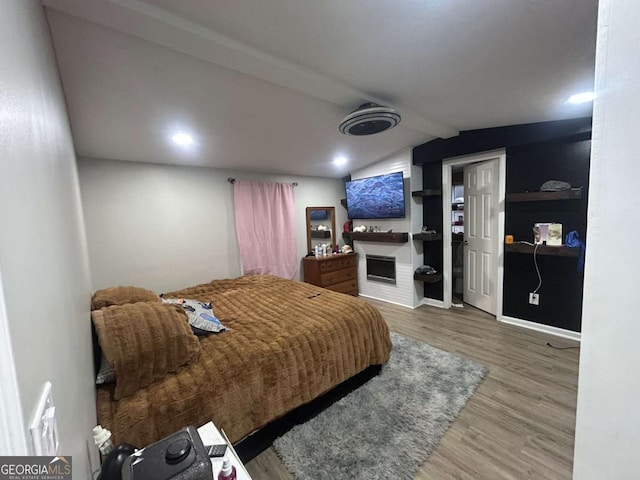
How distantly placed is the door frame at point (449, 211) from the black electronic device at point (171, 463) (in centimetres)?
366

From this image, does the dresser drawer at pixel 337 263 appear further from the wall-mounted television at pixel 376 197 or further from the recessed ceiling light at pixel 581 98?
the recessed ceiling light at pixel 581 98

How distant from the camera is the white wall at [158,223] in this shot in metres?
2.76

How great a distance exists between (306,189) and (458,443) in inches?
150

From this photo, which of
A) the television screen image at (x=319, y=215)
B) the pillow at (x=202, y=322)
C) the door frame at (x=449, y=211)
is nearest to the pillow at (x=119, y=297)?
the pillow at (x=202, y=322)

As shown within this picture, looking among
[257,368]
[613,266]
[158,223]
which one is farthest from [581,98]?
[158,223]

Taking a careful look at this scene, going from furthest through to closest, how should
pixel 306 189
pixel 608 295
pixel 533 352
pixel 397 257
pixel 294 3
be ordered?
1. pixel 306 189
2. pixel 397 257
3. pixel 533 352
4. pixel 294 3
5. pixel 608 295

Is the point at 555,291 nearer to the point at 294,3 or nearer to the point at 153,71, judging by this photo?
the point at 294,3

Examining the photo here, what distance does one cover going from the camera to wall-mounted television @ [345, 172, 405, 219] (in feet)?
12.8

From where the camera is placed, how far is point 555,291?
2885mm

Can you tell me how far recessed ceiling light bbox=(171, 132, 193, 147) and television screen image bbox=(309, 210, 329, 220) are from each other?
239 cm

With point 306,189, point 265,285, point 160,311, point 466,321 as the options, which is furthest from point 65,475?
point 306,189

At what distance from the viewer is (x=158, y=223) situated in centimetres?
311

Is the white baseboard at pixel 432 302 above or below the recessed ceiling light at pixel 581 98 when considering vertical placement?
below

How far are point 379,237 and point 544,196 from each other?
2.10 m
